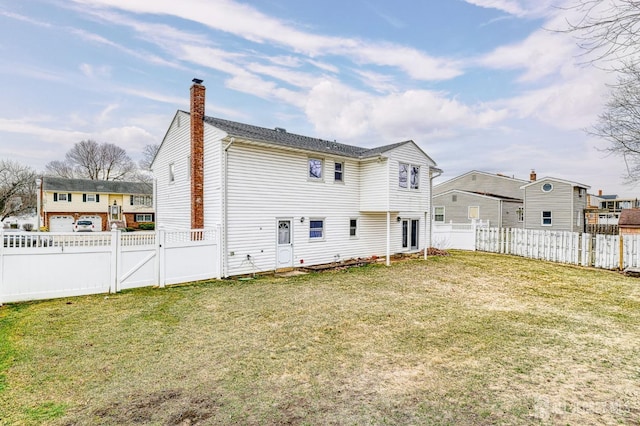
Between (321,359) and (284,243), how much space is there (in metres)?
8.39

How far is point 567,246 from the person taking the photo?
577 inches

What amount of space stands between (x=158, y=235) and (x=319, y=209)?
6.63 meters

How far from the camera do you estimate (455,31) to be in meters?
11.1

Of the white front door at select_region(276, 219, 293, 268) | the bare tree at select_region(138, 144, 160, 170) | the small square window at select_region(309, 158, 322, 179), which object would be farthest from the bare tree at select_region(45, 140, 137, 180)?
the white front door at select_region(276, 219, 293, 268)

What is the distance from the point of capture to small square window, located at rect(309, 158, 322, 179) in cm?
1374

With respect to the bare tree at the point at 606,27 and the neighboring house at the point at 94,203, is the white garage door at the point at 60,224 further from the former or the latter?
the bare tree at the point at 606,27

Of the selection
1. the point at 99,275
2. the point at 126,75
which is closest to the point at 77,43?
the point at 126,75

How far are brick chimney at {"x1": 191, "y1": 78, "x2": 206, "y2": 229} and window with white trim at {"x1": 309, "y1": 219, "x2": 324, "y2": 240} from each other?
14.9ft

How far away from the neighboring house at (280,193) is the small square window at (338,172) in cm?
5

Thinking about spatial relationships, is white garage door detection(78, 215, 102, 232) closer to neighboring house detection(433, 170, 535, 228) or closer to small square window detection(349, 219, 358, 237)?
small square window detection(349, 219, 358, 237)

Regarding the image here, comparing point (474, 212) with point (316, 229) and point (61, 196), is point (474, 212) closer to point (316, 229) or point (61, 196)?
point (316, 229)

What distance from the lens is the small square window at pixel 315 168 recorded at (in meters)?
13.7

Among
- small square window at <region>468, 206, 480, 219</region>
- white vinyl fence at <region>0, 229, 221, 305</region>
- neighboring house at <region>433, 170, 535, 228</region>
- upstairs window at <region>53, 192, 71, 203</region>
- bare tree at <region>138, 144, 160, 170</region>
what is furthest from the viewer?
bare tree at <region>138, 144, 160, 170</region>

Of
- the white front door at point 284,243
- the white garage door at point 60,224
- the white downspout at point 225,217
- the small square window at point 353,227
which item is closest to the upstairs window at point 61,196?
the white garage door at point 60,224
